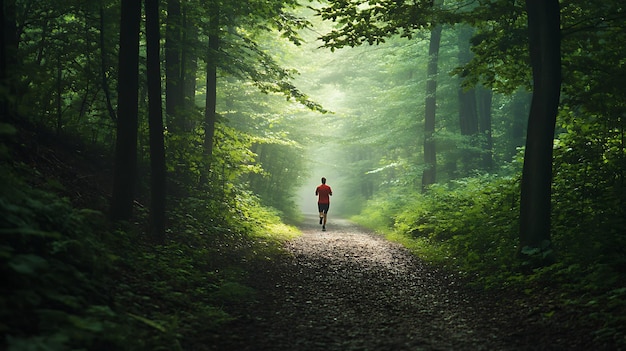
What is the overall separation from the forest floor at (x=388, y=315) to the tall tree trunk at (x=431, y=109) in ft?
38.4

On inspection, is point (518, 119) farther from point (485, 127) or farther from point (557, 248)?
point (557, 248)

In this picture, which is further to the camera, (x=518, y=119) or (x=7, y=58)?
(x=518, y=119)

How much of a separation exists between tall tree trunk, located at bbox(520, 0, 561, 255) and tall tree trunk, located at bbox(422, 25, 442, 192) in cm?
1223

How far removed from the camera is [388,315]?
6094 millimetres

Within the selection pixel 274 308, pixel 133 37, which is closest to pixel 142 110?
pixel 133 37

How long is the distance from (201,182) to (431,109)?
12.5 meters

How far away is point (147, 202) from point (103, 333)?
615 centimetres

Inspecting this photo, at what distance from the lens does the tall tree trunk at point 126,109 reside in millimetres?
7320

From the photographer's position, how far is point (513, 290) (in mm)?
6512

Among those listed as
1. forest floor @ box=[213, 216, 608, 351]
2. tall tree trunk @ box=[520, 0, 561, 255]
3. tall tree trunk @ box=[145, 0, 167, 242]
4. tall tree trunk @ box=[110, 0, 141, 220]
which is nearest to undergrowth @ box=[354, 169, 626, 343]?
forest floor @ box=[213, 216, 608, 351]

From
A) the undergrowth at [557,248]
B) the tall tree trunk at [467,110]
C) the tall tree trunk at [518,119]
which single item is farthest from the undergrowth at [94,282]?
the tall tree trunk at [518,119]

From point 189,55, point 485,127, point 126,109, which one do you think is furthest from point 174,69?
point 485,127

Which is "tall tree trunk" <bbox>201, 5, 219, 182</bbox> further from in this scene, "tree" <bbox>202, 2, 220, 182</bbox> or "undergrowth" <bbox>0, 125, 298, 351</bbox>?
"undergrowth" <bbox>0, 125, 298, 351</bbox>

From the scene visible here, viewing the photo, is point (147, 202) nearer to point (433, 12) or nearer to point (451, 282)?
point (451, 282)
